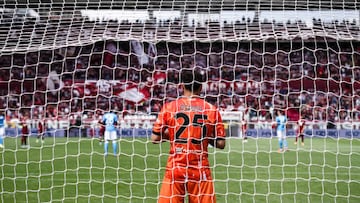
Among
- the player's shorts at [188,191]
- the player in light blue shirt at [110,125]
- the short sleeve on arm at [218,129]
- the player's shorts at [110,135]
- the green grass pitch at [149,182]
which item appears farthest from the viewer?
the player's shorts at [110,135]

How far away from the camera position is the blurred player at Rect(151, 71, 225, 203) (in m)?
3.88

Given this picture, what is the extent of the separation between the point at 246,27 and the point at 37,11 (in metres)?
3.31

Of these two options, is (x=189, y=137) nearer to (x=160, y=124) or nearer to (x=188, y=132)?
(x=188, y=132)

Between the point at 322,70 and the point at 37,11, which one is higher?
the point at 37,11

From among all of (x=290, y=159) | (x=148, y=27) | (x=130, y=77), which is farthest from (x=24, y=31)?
(x=130, y=77)

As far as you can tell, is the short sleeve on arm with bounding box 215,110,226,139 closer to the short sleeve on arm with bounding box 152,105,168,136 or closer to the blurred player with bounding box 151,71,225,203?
the blurred player with bounding box 151,71,225,203

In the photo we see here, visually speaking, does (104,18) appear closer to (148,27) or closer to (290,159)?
(148,27)

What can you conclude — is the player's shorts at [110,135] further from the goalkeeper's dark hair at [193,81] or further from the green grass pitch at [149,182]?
the goalkeeper's dark hair at [193,81]

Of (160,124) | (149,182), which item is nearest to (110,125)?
(149,182)

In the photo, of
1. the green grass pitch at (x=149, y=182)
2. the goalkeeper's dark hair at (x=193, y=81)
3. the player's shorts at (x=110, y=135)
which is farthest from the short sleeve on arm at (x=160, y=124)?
the player's shorts at (x=110, y=135)

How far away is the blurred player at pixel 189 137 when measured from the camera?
388cm

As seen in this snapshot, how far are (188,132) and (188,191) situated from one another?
0.53m

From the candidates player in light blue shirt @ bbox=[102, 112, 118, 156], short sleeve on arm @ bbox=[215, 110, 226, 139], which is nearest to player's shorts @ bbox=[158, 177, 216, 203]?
short sleeve on arm @ bbox=[215, 110, 226, 139]

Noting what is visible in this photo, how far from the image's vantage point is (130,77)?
1945 cm
